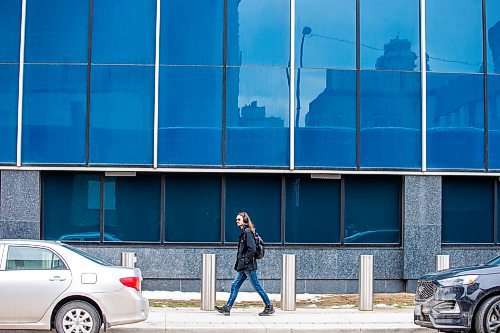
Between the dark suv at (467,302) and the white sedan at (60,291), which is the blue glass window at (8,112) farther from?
the dark suv at (467,302)

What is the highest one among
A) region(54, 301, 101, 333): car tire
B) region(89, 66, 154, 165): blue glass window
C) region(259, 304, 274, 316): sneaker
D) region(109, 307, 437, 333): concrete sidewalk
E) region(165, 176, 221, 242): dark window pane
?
region(89, 66, 154, 165): blue glass window

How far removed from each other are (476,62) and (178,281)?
26.1 feet

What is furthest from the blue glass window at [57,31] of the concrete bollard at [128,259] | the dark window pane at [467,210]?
the dark window pane at [467,210]

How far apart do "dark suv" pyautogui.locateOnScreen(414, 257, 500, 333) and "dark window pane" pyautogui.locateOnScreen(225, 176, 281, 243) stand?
623 cm

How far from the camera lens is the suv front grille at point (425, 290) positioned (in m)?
11.8

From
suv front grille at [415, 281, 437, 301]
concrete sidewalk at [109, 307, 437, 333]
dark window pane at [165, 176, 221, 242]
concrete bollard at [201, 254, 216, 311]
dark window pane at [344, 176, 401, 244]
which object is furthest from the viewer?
dark window pane at [344, 176, 401, 244]

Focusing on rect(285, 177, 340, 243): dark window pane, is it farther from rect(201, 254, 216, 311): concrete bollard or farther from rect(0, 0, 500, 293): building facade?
rect(201, 254, 216, 311): concrete bollard

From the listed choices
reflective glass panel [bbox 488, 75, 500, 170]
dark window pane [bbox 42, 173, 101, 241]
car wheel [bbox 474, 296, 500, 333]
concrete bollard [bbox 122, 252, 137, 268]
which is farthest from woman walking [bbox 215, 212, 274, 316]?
reflective glass panel [bbox 488, 75, 500, 170]

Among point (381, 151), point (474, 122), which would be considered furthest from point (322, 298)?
point (474, 122)

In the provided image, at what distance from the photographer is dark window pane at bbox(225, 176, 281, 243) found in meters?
17.5

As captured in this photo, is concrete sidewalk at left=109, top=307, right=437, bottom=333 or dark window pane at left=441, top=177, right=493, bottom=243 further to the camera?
dark window pane at left=441, top=177, right=493, bottom=243

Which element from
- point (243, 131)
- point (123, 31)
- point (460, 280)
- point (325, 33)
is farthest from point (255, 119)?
point (460, 280)

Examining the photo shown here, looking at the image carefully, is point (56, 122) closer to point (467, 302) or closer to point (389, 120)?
point (389, 120)

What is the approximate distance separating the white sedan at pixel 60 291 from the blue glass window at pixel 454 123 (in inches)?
333
